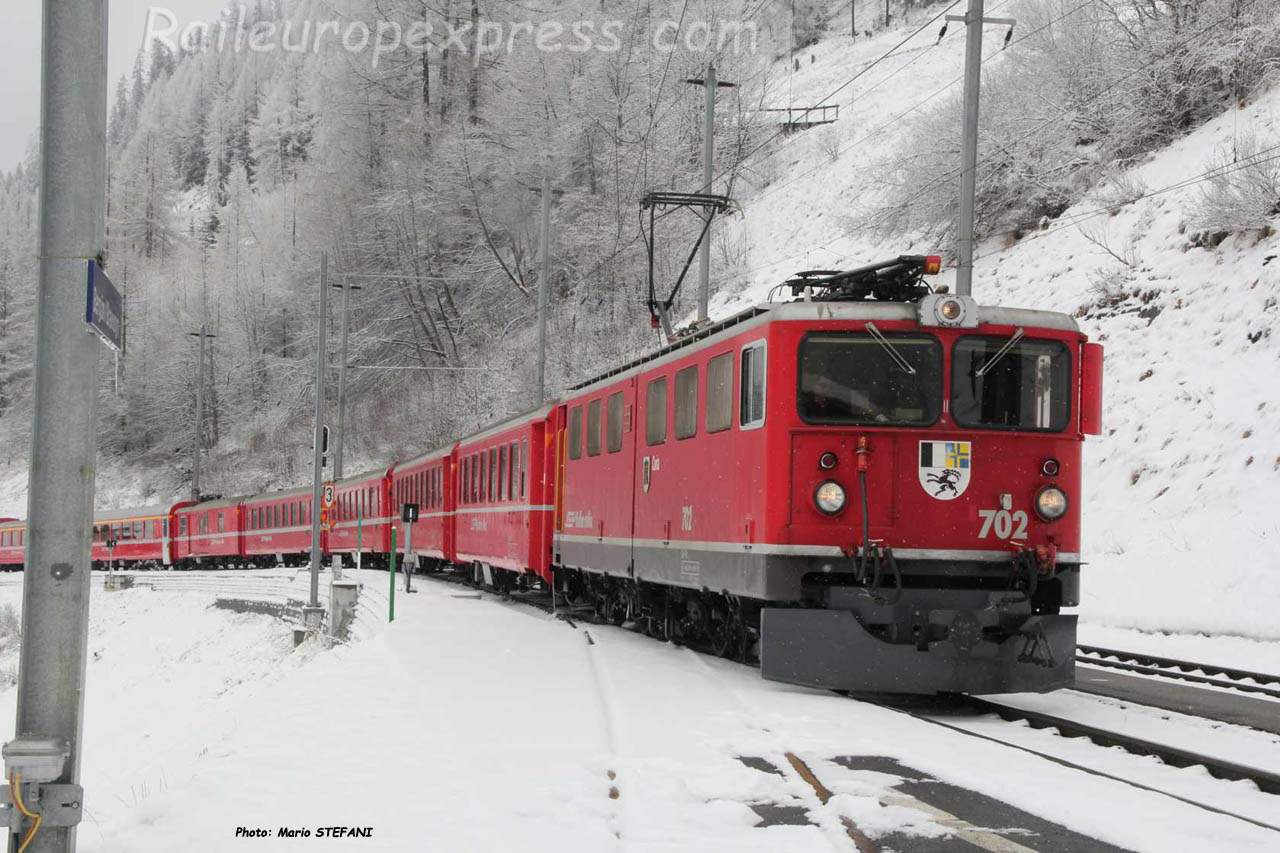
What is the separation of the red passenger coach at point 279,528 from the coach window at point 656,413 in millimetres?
26760

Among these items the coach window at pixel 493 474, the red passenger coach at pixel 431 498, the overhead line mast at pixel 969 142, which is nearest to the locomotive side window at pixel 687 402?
the overhead line mast at pixel 969 142

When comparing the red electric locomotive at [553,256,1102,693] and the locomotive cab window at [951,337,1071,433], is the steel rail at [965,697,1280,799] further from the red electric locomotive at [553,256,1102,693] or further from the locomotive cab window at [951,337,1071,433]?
the locomotive cab window at [951,337,1071,433]

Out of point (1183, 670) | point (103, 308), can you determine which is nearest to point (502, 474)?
point (1183, 670)

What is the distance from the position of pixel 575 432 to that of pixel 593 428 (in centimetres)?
103

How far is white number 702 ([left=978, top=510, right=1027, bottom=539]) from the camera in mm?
9375

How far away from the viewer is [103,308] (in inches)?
203

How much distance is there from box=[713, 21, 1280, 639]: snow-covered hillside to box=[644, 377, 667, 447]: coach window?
21.4 feet

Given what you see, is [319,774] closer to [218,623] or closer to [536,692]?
[536,692]

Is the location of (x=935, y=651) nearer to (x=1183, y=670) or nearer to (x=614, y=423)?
(x=1183, y=670)

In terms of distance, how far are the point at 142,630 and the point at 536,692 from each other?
30.0m

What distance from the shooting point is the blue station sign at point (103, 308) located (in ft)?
16.5

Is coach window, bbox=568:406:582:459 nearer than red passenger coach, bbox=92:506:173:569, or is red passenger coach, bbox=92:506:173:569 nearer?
coach window, bbox=568:406:582:459

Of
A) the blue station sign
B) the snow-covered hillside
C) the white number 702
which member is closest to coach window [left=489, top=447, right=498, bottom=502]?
the snow-covered hillside

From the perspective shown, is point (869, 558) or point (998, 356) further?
point (998, 356)
